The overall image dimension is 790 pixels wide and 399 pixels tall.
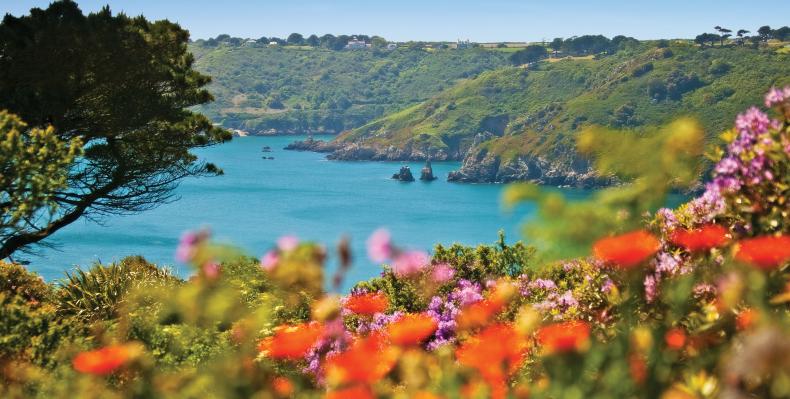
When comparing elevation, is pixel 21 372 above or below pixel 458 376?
below

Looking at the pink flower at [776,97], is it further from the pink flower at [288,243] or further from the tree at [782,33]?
the tree at [782,33]

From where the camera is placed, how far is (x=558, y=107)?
14675 centimetres

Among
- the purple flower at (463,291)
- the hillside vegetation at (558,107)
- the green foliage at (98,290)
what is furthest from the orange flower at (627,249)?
the hillside vegetation at (558,107)

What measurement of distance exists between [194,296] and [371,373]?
0.82 m

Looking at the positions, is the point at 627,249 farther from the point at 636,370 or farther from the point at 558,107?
the point at 558,107

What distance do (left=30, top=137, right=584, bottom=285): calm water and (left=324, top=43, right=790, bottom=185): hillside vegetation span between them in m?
9.02

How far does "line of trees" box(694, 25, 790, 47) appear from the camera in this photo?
533 ft

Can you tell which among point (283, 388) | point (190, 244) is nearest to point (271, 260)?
point (190, 244)

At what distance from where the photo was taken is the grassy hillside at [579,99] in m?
133

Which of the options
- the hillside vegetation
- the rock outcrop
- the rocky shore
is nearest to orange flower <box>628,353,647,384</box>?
the rocky shore

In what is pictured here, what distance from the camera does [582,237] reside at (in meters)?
2.85

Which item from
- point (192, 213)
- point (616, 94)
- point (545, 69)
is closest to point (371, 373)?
point (192, 213)

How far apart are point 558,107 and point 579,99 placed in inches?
193

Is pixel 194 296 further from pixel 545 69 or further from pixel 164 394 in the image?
pixel 545 69
